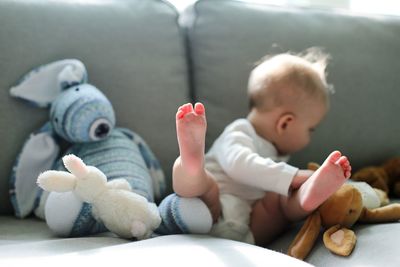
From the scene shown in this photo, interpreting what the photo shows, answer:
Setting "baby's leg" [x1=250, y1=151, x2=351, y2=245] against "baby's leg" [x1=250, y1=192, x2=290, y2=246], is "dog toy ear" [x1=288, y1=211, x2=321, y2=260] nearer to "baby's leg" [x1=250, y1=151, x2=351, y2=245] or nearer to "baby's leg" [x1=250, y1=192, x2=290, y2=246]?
"baby's leg" [x1=250, y1=151, x2=351, y2=245]

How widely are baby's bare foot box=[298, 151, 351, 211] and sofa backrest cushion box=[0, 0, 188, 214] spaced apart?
1.42ft

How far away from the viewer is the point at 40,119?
47.7 inches

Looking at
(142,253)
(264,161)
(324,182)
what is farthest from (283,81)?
(142,253)

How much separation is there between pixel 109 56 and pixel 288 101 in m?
0.45

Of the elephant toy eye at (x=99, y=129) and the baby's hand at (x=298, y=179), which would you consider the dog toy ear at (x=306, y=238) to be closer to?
the baby's hand at (x=298, y=179)

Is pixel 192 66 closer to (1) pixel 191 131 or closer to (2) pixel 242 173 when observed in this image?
(2) pixel 242 173

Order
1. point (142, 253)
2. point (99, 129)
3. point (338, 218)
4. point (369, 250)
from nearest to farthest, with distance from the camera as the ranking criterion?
point (142, 253) < point (369, 250) < point (338, 218) < point (99, 129)

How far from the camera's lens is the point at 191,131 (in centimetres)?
93

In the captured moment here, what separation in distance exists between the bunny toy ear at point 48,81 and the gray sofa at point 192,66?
3 centimetres

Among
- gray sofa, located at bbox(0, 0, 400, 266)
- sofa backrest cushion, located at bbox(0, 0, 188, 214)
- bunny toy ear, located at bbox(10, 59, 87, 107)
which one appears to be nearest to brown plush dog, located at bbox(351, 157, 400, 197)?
gray sofa, located at bbox(0, 0, 400, 266)

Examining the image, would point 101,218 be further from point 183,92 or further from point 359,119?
point 359,119

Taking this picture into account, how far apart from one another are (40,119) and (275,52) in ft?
2.12

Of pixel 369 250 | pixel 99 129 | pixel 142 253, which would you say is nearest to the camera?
pixel 142 253

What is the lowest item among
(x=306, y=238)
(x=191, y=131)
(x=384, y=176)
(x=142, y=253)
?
(x=384, y=176)
